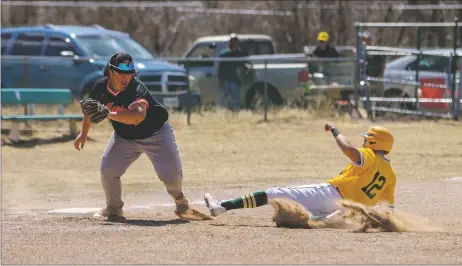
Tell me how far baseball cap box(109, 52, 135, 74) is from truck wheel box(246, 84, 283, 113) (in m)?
10.6

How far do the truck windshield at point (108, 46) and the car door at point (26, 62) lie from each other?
1005 mm

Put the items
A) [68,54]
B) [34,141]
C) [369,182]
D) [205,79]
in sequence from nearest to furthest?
[369,182], [34,141], [205,79], [68,54]

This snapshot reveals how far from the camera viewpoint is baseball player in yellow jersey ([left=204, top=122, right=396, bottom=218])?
942cm

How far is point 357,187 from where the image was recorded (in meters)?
9.47

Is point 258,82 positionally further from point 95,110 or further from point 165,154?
point 95,110

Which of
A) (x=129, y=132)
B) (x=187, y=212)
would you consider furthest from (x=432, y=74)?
(x=129, y=132)

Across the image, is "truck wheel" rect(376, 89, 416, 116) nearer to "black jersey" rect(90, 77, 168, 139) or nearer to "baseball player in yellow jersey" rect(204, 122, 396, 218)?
"black jersey" rect(90, 77, 168, 139)

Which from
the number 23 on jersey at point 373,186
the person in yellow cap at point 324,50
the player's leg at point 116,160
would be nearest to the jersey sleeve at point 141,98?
the player's leg at point 116,160

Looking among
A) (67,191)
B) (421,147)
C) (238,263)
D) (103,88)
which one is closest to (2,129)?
(67,191)

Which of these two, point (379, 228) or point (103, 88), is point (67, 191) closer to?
point (103, 88)

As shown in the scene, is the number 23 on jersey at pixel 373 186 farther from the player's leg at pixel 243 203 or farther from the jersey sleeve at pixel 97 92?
the jersey sleeve at pixel 97 92

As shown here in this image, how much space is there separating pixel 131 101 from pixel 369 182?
2.41 metres

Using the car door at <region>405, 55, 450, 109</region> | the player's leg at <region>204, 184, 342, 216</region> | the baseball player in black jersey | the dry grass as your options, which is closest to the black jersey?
the baseball player in black jersey

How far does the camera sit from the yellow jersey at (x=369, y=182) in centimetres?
941
